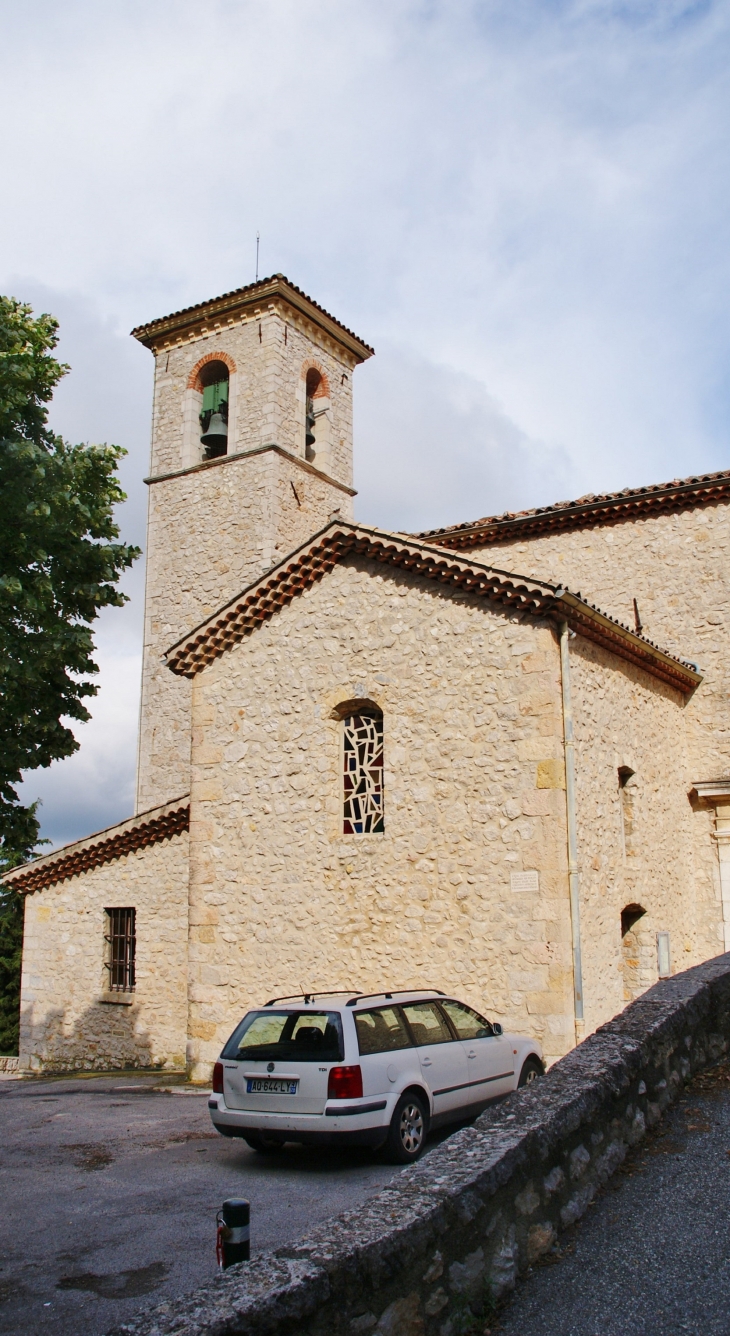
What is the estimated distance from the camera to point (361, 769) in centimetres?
1219

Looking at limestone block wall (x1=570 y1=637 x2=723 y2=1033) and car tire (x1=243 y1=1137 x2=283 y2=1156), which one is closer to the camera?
car tire (x1=243 y1=1137 x2=283 y2=1156)

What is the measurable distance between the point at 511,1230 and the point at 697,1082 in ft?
8.48

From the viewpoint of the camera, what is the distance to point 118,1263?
5555 millimetres

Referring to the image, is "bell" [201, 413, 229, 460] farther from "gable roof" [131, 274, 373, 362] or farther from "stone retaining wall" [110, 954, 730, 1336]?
"stone retaining wall" [110, 954, 730, 1336]

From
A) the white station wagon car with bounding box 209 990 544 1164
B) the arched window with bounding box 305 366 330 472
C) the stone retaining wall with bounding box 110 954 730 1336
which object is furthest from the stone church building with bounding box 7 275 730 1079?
the arched window with bounding box 305 366 330 472

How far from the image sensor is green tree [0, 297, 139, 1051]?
11758mm

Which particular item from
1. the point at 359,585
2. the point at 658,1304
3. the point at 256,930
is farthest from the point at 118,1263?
the point at 359,585

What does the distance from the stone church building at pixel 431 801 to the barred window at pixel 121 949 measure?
37mm

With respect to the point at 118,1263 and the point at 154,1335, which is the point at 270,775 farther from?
the point at 154,1335

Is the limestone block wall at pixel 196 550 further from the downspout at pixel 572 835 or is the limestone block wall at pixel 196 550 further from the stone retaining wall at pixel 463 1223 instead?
the stone retaining wall at pixel 463 1223

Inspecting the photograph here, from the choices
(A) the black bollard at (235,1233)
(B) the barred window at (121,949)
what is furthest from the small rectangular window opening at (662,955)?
(A) the black bollard at (235,1233)

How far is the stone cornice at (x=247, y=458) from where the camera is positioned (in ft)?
→ 68.9

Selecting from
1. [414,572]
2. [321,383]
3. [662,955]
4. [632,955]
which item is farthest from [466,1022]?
[321,383]

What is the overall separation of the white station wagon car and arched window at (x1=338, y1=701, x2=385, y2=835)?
3.60 meters
